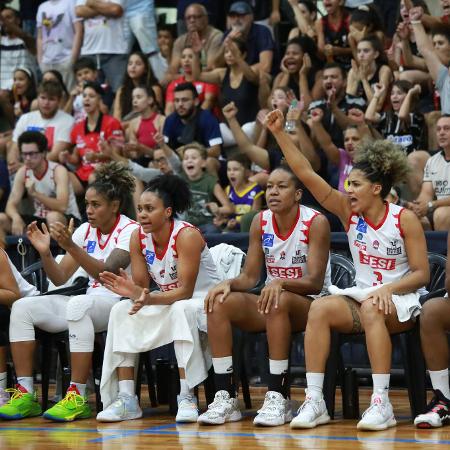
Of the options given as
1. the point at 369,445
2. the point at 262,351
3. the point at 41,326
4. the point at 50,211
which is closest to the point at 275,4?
the point at 50,211

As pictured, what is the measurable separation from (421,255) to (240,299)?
1.27 metres

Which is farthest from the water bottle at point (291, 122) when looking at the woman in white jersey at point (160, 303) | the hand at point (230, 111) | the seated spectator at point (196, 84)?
the woman in white jersey at point (160, 303)

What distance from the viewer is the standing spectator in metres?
14.2

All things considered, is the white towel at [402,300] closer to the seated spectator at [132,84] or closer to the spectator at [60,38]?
the seated spectator at [132,84]

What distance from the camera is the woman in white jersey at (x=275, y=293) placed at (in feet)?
23.4

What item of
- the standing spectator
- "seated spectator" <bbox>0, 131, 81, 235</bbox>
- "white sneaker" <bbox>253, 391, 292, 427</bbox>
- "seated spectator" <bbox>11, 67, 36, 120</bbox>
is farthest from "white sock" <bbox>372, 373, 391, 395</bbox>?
"seated spectator" <bbox>11, 67, 36, 120</bbox>

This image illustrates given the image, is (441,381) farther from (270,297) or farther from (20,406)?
(20,406)

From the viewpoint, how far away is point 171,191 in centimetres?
786

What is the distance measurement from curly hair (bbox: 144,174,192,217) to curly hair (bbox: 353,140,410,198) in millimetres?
1360

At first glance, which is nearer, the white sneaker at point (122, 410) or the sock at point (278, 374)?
the sock at point (278, 374)

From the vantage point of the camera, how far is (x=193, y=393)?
294 inches

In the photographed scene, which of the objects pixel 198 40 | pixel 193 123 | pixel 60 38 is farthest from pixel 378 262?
pixel 60 38

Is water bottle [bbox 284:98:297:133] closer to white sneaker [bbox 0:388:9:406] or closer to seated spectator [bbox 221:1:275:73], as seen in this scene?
seated spectator [bbox 221:1:275:73]

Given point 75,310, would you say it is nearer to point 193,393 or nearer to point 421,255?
point 193,393
